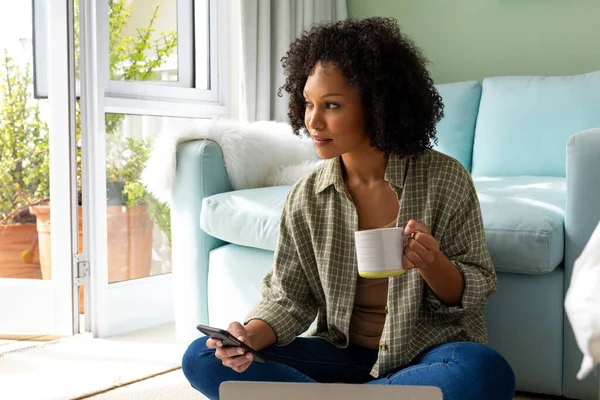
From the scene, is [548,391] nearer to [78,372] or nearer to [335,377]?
[335,377]

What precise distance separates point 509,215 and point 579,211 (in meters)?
0.14

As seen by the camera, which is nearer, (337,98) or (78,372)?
(337,98)

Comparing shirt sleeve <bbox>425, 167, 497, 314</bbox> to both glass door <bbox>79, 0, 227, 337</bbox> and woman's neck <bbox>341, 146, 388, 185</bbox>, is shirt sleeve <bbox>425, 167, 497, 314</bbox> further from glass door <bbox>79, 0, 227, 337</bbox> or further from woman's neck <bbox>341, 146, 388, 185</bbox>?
glass door <bbox>79, 0, 227, 337</bbox>

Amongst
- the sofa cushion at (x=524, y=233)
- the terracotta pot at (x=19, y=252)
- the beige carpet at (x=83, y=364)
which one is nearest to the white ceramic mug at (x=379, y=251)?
the sofa cushion at (x=524, y=233)

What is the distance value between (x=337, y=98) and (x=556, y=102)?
1341 millimetres

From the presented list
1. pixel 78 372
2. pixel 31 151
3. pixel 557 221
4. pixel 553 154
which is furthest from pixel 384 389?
pixel 31 151

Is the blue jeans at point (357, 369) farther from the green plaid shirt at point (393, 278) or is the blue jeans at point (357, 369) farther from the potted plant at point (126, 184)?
the potted plant at point (126, 184)

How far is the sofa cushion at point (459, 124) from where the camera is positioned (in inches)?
105

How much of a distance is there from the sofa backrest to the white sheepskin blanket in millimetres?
1954

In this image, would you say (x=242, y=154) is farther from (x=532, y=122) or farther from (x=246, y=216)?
(x=532, y=122)

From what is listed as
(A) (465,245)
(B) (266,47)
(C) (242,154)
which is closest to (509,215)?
(A) (465,245)

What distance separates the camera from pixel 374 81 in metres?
1.36

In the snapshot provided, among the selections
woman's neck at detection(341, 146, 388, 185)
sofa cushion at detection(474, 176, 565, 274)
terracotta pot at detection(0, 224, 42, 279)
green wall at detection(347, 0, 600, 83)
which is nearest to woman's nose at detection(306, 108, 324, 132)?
woman's neck at detection(341, 146, 388, 185)

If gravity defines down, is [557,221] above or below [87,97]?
below
